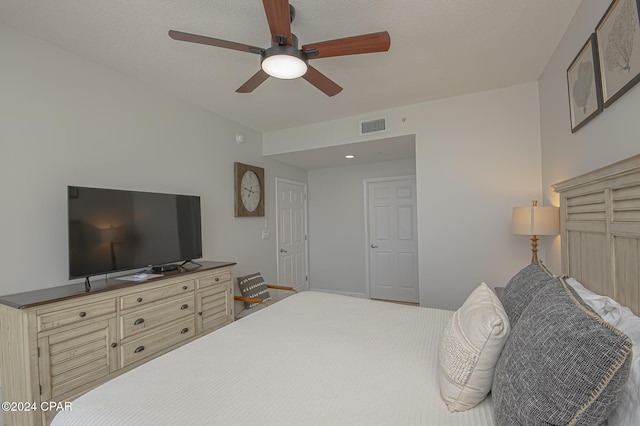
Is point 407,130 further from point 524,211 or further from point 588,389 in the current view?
point 588,389

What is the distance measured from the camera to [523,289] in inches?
52.2

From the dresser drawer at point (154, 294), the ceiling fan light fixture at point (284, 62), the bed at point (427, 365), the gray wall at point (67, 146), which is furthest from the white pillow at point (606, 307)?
the gray wall at point (67, 146)

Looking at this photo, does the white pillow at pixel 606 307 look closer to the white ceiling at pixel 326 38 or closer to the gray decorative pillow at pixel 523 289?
the gray decorative pillow at pixel 523 289

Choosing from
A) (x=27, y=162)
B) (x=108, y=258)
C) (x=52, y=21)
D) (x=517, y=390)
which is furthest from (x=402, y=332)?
(x=52, y=21)

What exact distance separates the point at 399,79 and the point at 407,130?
757 mm

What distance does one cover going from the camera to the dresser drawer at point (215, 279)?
2632 mm

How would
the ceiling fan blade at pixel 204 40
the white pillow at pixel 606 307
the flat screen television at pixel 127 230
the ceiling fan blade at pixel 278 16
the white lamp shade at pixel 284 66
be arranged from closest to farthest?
the white pillow at pixel 606 307 → the ceiling fan blade at pixel 278 16 → the ceiling fan blade at pixel 204 40 → the white lamp shade at pixel 284 66 → the flat screen television at pixel 127 230

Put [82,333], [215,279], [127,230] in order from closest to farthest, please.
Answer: [82,333]
[127,230]
[215,279]

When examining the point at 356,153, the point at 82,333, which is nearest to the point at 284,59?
the point at 82,333

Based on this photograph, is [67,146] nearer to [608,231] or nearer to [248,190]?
[248,190]

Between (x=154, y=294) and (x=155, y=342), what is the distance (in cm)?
38

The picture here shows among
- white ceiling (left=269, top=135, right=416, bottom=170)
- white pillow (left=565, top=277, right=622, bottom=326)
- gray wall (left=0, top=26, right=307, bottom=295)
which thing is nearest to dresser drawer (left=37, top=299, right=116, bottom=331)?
gray wall (left=0, top=26, right=307, bottom=295)

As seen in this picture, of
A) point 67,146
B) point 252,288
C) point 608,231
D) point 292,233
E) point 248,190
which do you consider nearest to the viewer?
point 608,231

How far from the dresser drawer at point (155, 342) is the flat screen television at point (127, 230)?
21.7 inches
